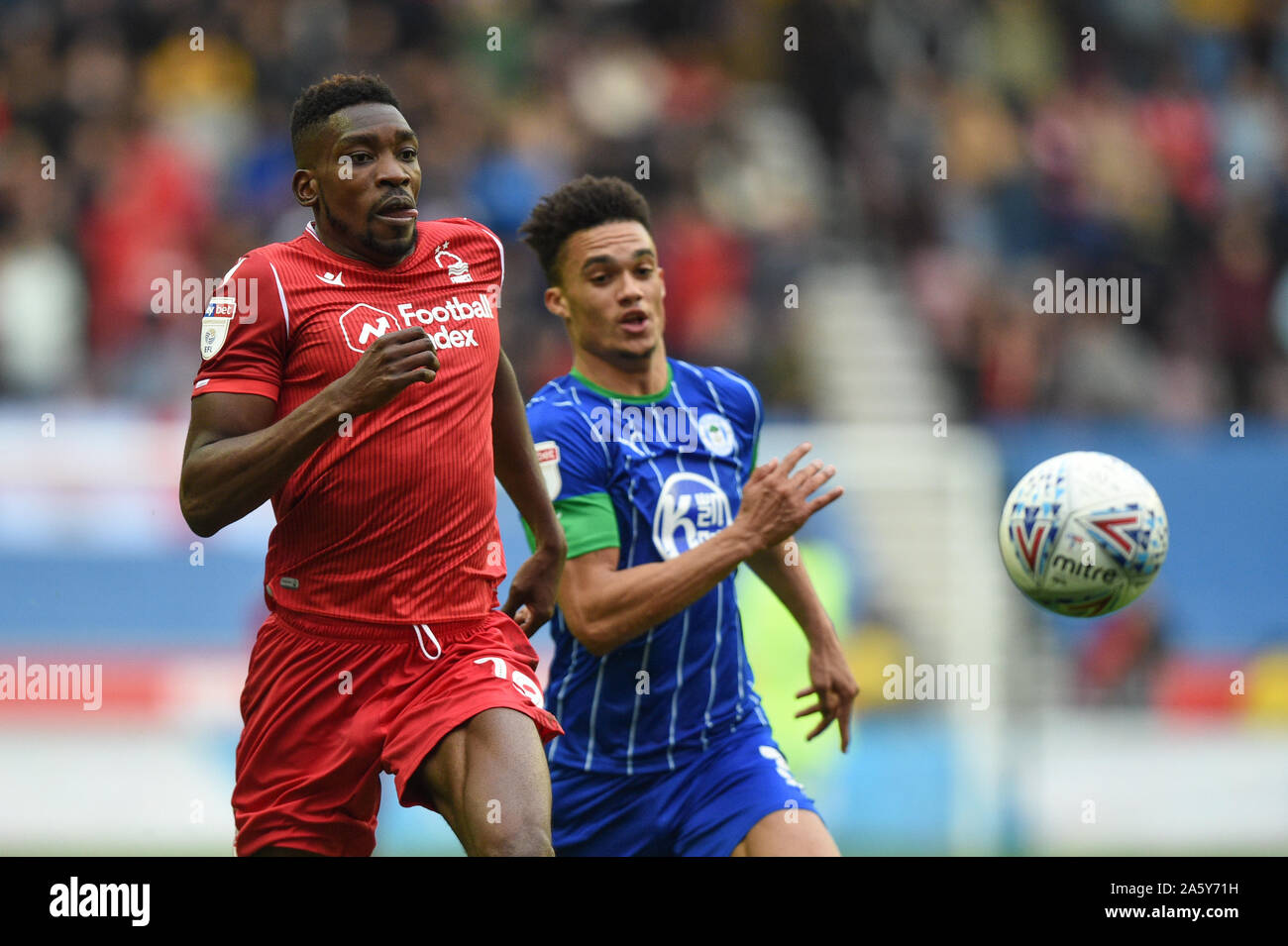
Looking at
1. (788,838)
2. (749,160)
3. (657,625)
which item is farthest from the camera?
(749,160)

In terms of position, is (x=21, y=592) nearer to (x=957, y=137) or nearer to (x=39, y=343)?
(x=39, y=343)

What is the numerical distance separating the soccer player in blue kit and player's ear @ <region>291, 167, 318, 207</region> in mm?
1253

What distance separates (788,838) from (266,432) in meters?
→ 2.17

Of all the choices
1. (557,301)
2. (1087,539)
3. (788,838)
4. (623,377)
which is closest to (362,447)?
(623,377)

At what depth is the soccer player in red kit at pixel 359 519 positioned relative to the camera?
500 cm

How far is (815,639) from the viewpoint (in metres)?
6.47

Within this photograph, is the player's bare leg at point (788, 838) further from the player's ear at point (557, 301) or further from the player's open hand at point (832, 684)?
the player's ear at point (557, 301)

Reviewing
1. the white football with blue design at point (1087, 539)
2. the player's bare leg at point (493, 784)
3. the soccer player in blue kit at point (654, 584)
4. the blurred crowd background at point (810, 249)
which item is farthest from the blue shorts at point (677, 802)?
the blurred crowd background at point (810, 249)

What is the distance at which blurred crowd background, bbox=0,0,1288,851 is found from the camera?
10945 millimetres

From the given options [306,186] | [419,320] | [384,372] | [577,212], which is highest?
[577,212]

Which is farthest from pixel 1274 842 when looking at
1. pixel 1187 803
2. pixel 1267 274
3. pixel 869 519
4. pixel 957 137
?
pixel 957 137

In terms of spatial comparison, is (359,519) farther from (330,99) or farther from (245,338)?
(330,99)
